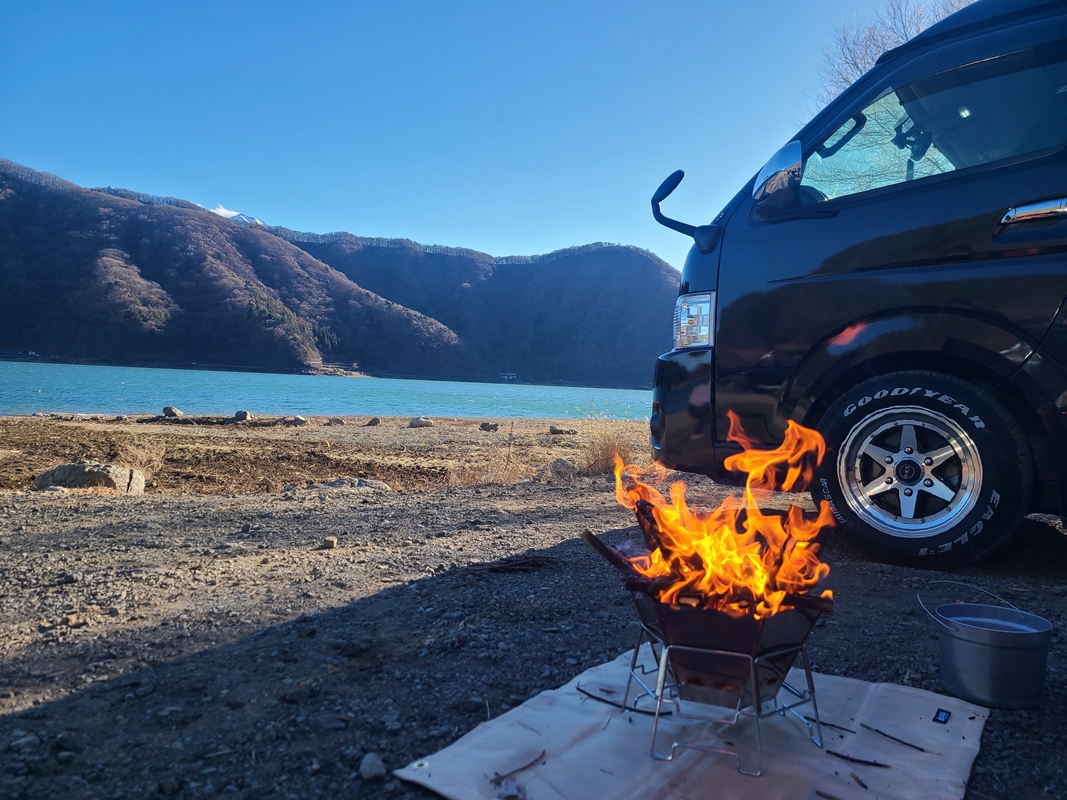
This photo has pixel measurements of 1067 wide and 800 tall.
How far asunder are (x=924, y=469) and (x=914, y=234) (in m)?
1.21

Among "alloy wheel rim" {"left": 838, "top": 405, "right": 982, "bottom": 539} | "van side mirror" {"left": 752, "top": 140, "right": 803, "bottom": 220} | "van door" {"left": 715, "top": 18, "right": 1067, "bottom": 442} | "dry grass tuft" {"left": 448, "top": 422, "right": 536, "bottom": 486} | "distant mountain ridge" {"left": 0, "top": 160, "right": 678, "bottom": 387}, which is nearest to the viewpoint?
"van door" {"left": 715, "top": 18, "right": 1067, "bottom": 442}

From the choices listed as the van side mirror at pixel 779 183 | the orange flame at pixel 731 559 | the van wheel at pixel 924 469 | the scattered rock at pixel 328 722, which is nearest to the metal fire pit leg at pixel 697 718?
the orange flame at pixel 731 559

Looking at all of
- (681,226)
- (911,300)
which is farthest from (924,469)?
(681,226)

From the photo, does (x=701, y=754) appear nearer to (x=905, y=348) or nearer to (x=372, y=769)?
(x=372, y=769)

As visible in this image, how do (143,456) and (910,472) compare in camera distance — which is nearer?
(910,472)

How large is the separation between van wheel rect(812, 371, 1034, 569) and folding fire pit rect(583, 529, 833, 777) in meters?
1.58

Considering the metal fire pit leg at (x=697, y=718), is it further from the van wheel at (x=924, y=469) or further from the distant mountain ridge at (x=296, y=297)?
the distant mountain ridge at (x=296, y=297)

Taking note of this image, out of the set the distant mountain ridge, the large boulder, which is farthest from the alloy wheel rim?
the distant mountain ridge

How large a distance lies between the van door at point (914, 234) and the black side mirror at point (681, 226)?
95 millimetres

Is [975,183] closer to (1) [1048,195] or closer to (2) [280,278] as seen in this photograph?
(1) [1048,195]

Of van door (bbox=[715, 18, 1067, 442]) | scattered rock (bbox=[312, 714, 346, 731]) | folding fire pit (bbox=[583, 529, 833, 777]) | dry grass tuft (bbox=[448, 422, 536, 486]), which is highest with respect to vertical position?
van door (bbox=[715, 18, 1067, 442])

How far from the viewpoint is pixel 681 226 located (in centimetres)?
421

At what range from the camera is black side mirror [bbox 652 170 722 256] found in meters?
4.02

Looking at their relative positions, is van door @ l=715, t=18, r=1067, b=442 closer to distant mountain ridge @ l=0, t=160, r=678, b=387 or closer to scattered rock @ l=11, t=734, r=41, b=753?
scattered rock @ l=11, t=734, r=41, b=753
